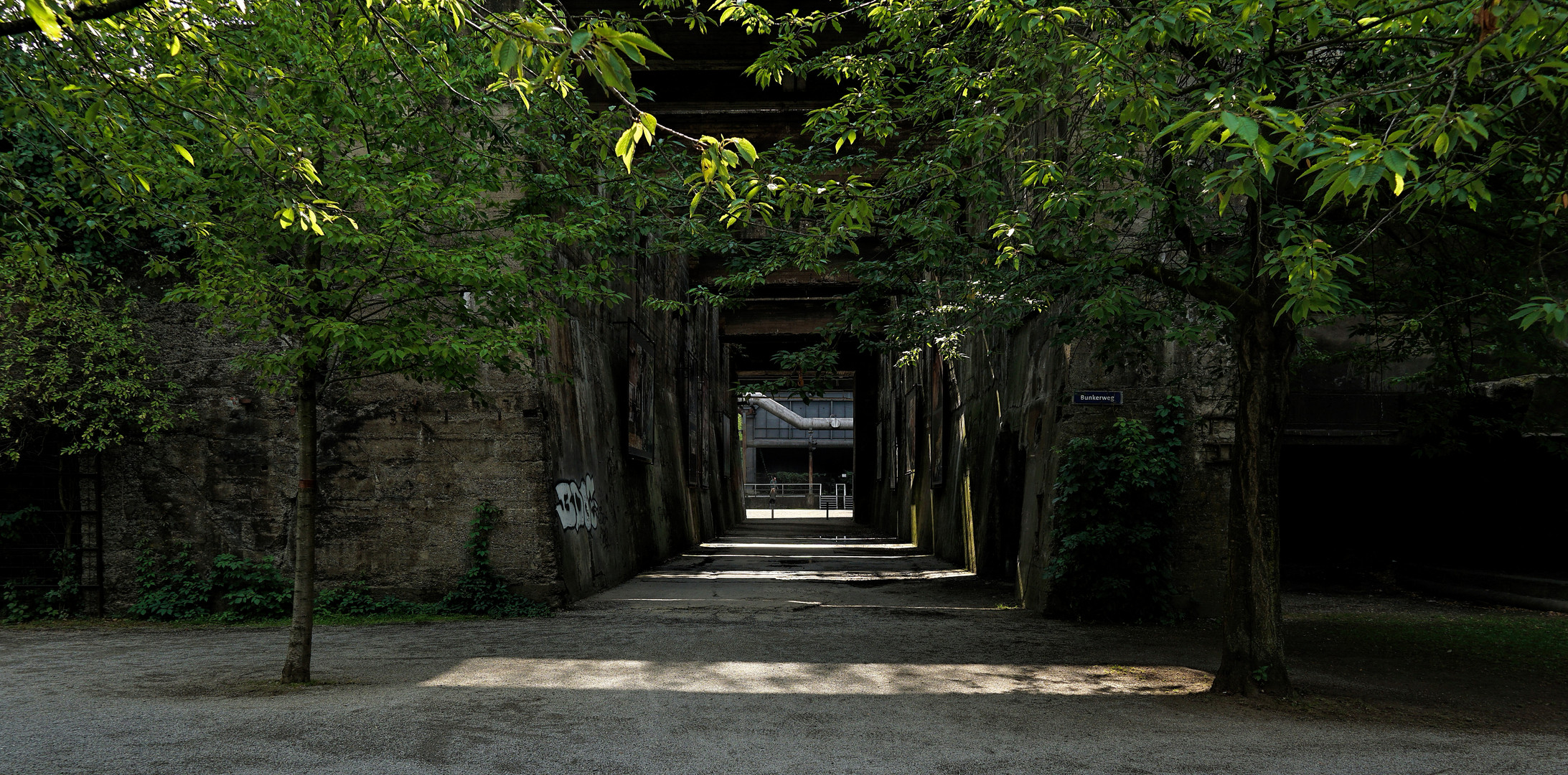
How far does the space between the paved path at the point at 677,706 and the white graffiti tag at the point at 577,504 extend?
60.5 inches

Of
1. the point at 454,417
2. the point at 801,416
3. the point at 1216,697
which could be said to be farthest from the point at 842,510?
the point at 1216,697

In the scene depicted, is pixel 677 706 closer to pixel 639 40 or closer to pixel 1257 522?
pixel 1257 522

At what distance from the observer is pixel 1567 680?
754 centimetres

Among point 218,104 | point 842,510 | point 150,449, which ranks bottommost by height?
point 842,510

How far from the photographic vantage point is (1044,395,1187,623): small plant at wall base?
10109 mm

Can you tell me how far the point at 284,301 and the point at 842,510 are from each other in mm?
Answer: 49403

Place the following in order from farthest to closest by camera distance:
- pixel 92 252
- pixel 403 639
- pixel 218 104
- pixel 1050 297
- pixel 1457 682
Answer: pixel 92 252 → pixel 403 639 → pixel 1050 297 → pixel 1457 682 → pixel 218 104

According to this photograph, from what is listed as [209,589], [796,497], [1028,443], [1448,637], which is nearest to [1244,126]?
[1448,637]

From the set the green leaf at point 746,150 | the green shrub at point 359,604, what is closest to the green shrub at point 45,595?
the green shrub at point 359,604

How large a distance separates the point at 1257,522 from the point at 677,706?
162 inches

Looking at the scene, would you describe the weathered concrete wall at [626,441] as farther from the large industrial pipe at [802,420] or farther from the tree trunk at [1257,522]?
the large industrial pipe at [802,420]

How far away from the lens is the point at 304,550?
6973mm

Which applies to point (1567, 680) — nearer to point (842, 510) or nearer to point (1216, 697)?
point (1216, 697)

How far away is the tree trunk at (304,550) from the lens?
22.7 feet
